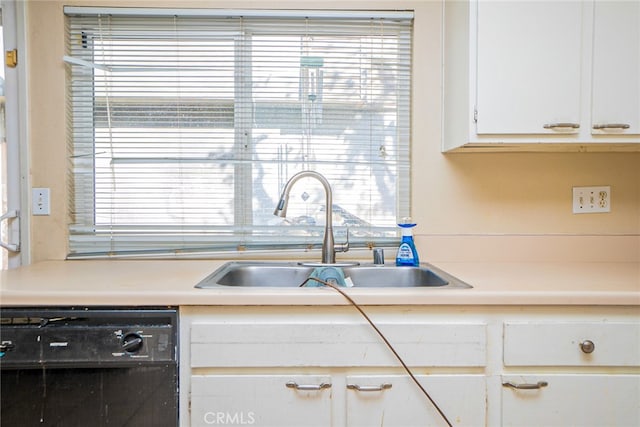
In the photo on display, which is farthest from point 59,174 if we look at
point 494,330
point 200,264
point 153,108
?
point 494,330

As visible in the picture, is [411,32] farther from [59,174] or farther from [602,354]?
[59,174]

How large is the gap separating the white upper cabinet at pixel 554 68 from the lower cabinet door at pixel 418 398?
0.83 metres

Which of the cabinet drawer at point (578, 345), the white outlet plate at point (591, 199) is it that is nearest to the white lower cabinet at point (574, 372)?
the cabinet drawer at point (578, 345)

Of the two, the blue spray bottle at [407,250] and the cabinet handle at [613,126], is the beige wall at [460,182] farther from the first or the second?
the cabinet handle at [613,126]

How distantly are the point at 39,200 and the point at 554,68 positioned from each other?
2.08m

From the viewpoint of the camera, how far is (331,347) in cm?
108

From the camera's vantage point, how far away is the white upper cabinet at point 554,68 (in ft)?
4.37

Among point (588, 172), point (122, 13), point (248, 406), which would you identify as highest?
point (122, 13)

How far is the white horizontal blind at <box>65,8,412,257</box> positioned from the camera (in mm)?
1656

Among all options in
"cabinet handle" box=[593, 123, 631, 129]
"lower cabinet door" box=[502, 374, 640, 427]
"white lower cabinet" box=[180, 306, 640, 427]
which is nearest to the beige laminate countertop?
"white lower cabinet" box=[180, 306, 640, 427]

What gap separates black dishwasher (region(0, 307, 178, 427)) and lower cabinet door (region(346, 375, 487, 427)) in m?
0.53

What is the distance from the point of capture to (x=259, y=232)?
1.69m

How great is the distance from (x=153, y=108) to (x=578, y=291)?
170 cm

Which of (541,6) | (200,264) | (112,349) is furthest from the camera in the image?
(200,264)
